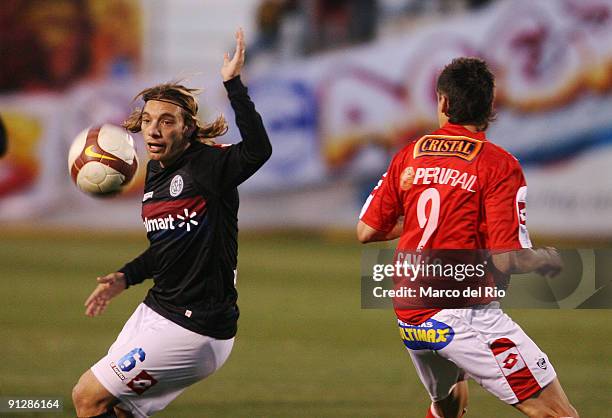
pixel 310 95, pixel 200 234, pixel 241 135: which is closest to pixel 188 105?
pixel 241 135

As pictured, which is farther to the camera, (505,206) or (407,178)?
(407,178)

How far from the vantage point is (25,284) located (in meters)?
16.1

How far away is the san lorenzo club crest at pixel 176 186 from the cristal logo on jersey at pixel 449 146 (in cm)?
125

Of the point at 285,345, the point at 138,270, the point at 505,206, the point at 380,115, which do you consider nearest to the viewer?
the point at 505,206

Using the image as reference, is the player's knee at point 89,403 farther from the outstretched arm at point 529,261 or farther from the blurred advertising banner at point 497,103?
the blurred advertising banner at point 497,103

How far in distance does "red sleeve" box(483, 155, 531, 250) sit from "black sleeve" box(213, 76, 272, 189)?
1.12m

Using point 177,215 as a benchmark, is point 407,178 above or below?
above

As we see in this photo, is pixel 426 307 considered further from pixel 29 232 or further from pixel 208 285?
pixel 29 232

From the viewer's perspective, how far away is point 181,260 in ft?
18.9

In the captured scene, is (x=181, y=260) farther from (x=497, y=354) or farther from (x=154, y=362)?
(x=497, y=354)

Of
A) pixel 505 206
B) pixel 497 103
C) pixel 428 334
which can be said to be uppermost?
pixel 505 206

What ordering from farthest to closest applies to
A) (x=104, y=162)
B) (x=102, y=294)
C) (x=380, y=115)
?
(x=380, y=115) < (x=104, y=162) < (x=102, y=294)

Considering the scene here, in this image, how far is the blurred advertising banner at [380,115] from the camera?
23703 mm

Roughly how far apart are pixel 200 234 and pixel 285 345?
593 centimetres
